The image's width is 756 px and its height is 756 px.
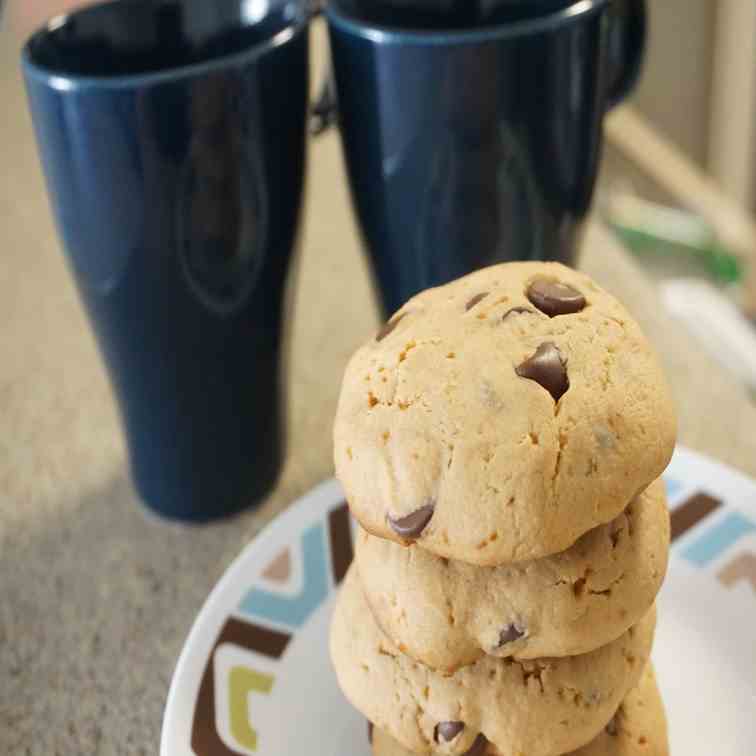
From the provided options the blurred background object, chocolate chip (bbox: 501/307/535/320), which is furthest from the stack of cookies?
the blurred background object

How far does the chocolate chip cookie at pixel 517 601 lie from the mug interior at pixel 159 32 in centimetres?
33

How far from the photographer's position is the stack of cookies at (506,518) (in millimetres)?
326

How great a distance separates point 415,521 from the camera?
33 centimetres

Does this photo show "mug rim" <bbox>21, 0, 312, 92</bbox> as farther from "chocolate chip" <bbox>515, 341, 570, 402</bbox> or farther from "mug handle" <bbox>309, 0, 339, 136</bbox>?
"chocolate chip" <bbox>515, 341, 570, 402</bbox>

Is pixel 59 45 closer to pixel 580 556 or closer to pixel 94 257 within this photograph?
pixel 94 257

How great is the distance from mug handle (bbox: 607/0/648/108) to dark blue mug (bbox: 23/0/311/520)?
0.19 m

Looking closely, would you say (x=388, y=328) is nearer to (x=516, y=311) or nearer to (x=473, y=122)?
(x=516, y=311)

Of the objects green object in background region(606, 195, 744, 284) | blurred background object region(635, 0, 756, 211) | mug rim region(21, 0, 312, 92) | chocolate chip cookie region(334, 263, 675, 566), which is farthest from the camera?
blurred background object region(635, 0, 756, 211)

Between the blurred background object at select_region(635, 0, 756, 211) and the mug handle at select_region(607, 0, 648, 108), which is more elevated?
the mug handle at select_region(607, 0, 648, 108)

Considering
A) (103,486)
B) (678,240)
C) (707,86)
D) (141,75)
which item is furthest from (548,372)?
(707,86)

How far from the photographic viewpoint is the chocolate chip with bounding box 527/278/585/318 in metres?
0.37

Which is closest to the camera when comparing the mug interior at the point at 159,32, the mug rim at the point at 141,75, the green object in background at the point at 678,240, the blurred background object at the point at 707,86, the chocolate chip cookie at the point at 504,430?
the chocolate chip cookie at the point at 504,430

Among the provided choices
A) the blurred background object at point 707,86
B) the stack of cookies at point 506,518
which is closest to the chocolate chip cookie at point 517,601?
the stack of cookies at point 506,518

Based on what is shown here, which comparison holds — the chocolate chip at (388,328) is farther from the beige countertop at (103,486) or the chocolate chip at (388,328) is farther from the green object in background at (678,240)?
the green object in background at (678,240)
